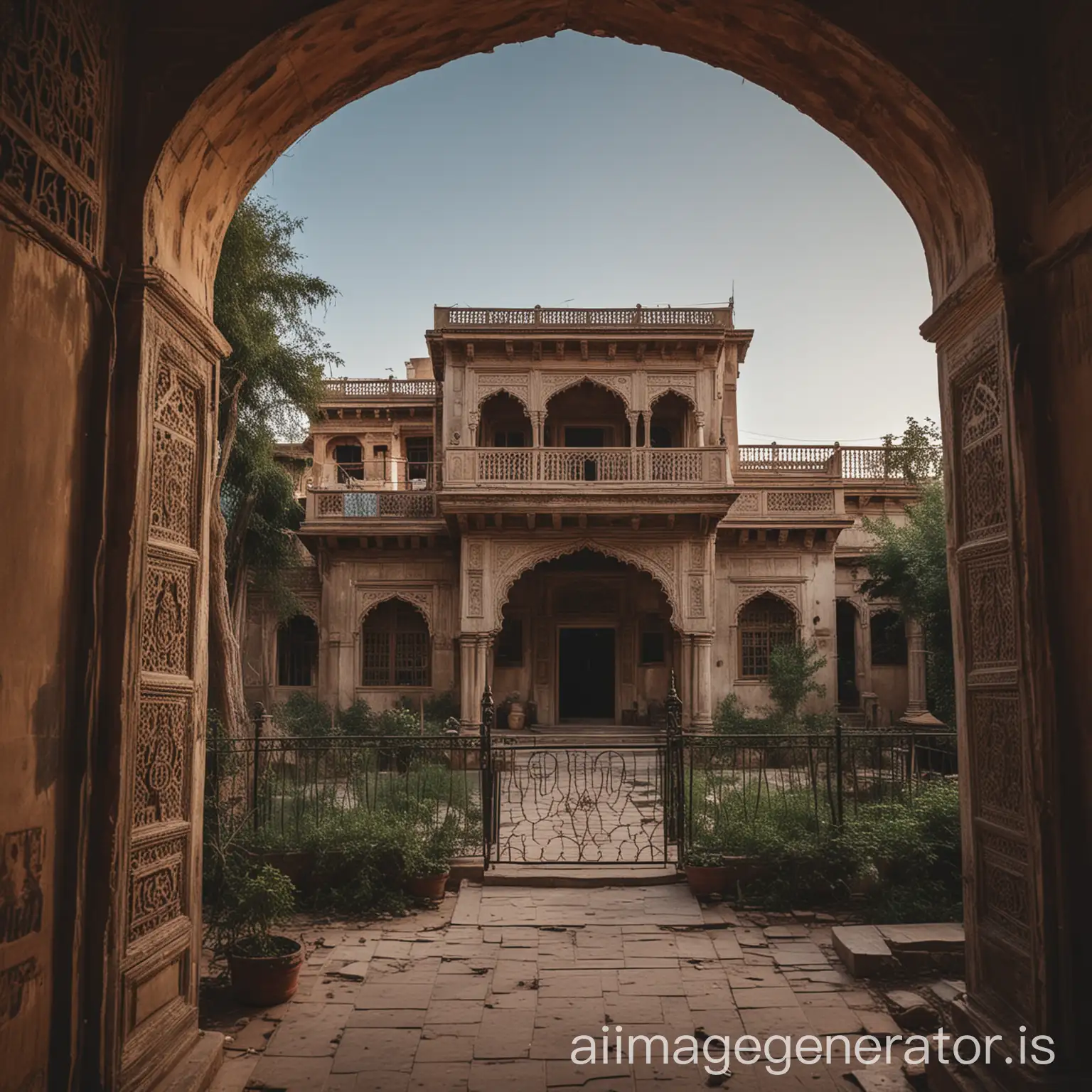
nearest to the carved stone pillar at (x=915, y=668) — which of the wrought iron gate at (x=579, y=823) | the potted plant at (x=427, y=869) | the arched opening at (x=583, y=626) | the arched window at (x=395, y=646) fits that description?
the arched opening at (x=583, y=626)

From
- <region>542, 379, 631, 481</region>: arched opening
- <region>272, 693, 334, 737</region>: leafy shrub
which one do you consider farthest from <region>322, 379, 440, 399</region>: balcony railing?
<region>272, 693, 334, 737</region>: leafy shrub

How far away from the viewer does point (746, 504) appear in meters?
19.5

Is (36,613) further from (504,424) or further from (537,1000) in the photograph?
(504,424)

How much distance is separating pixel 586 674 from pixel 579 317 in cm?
745

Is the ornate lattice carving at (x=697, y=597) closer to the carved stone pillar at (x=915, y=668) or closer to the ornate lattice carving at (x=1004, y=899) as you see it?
the carved stone pillar at (x=915, y=668)

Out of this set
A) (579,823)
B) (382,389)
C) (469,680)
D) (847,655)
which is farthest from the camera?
(382,389)

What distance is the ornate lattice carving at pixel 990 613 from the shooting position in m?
3.74

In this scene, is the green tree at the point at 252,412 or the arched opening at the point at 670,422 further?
the arched opening at the point at 670,422

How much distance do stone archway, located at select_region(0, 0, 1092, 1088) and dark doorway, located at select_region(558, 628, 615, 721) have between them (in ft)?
53.5

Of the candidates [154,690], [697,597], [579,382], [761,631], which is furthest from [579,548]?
[154,690]

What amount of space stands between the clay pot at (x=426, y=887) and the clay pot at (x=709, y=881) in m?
1.93

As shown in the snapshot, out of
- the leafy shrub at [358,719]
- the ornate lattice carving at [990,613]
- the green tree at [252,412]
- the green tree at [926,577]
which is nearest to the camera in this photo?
the ornate lattice carving at [990,613]

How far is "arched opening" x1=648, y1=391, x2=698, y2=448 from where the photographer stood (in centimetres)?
1961

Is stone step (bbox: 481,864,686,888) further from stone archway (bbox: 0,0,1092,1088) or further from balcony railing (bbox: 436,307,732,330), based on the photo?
balcony railing (bbox: 436,307,732,330)
